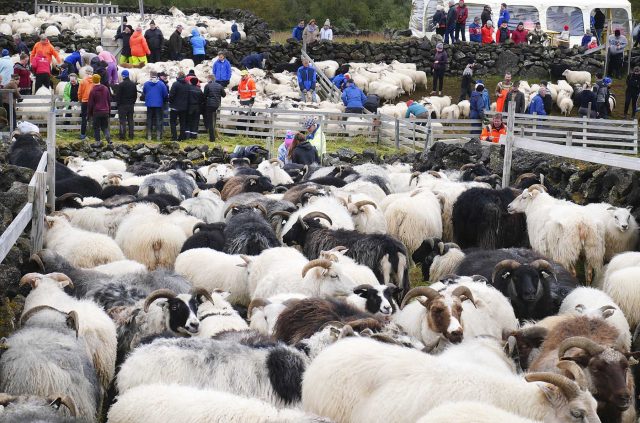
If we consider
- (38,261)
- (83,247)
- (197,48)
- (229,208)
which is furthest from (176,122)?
(38,261)

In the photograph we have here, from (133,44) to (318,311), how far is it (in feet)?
82.4

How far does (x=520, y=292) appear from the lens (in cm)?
1088

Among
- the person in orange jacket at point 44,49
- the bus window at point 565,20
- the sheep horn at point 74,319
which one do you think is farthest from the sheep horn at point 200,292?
the bus window at point 565,20

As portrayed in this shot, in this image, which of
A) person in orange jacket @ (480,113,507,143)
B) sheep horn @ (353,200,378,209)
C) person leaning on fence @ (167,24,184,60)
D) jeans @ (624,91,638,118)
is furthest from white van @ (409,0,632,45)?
sheep horn @ (353,200,378,209)

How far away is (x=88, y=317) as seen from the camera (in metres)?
8.95

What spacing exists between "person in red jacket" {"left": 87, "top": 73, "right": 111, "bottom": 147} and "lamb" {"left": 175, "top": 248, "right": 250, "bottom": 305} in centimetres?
1236

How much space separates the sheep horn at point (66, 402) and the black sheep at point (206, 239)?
17.4 feet

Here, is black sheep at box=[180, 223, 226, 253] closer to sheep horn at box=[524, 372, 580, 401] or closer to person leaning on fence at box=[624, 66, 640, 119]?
sheep horn at box=[524, 372, 580, 401]

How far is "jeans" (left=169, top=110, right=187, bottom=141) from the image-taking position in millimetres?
24969

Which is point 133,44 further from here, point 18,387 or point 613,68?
point 18,387

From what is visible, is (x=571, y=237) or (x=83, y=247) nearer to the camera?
(x=83, y=247)

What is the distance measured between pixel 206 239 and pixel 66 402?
18.6 ft

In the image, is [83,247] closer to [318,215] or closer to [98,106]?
[318,215]

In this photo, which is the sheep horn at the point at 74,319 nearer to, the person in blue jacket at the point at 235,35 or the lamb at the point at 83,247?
the lamb at the point at 83,247
